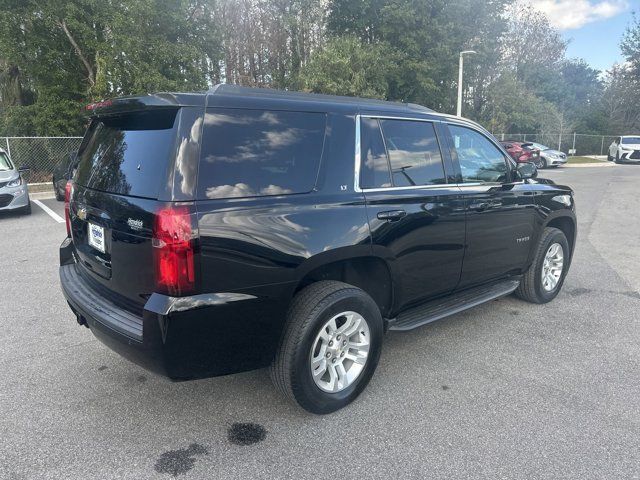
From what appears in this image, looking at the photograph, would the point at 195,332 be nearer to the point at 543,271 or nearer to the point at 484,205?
the point at 484,205

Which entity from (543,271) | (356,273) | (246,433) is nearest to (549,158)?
(543,271)

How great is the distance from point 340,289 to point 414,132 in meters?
1.41

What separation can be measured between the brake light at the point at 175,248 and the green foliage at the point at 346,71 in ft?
71.7

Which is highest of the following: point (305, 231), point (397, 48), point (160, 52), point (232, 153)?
point (397, 48)

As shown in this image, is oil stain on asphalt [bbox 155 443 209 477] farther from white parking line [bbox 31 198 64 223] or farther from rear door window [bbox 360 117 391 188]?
white parking line [bbox 31 198 64 223]

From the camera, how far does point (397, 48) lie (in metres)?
29.6

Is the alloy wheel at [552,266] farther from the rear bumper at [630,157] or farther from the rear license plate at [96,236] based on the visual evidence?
the rear bumper at [630,157]

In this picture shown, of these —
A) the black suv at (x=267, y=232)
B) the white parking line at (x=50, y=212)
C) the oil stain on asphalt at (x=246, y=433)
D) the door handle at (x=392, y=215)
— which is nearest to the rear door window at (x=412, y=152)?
the black suv at (x=267, y=232)

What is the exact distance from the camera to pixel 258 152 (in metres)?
2.69

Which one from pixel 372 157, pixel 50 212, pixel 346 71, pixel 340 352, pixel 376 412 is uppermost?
pixel 346 71

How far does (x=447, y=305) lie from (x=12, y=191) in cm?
977

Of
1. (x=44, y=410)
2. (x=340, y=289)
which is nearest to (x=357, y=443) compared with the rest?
(x=340, y=289)

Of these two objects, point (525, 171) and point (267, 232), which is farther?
point (525, 171)

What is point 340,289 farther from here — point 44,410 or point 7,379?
point 7,379
